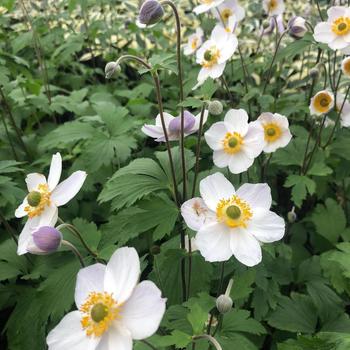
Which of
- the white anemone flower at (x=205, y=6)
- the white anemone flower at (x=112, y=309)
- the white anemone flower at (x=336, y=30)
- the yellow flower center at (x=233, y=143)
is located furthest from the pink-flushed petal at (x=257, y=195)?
the white anemone flower at (x=205, y=6)

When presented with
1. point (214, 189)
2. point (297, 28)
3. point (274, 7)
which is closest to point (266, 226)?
point (214, 189)

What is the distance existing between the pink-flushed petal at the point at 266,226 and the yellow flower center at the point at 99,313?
54cm

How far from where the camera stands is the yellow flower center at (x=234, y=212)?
141 centimetres

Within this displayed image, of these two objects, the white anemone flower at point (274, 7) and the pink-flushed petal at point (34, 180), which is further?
the white anemone flower at point (274, 7)

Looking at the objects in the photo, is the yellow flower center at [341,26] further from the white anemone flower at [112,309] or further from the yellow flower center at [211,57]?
the white anemone flower at [112,309]

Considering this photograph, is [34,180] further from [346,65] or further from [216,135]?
[346,65]

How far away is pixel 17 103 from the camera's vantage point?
119 inches

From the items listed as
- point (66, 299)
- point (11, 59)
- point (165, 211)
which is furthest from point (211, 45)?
point (66, 299)

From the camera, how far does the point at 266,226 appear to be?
1.40 meters

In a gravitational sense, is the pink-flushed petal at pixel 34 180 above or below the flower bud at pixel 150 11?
below

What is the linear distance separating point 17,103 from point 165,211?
6.09 feet

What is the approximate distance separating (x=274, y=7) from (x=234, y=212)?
1969mm

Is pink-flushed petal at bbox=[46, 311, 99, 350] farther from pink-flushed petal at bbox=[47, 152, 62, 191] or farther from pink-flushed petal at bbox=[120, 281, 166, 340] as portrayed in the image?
pink-flushed petal at bbox=[47, 152, 62, 191]

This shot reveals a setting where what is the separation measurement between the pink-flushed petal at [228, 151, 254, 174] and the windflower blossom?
2.33 ft
